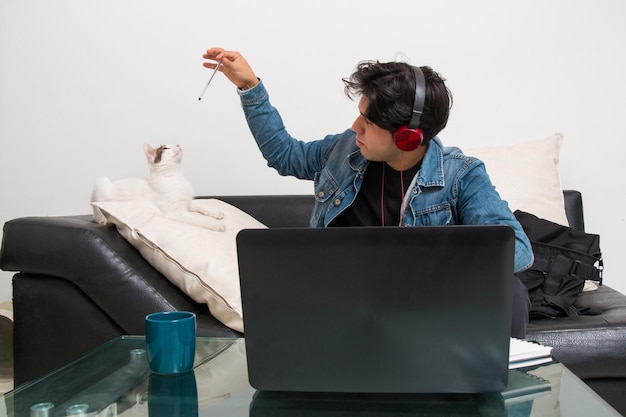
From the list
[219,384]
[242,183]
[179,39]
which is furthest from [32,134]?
[219,384]

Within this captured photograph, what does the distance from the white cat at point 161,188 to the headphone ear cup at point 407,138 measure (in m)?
0.95

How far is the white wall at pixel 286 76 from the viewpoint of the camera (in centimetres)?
238

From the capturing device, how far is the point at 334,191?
4.87ft

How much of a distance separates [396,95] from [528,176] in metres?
1.11

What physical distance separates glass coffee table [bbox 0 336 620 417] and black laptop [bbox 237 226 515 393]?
3cm

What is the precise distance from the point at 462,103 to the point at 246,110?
1.20m

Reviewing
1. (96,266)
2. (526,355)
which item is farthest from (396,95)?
(96,266)

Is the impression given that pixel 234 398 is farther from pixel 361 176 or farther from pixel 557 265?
pixel 557 265

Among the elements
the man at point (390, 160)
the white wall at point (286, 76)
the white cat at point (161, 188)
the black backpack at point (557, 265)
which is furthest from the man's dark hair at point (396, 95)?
the white wall at point (286, 76)

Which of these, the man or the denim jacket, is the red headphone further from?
the denim jacket

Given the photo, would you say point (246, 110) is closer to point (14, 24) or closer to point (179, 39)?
point (179, 39)

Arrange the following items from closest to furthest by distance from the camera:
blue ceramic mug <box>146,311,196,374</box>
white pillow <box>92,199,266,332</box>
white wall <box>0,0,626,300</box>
Result: blue ceramic mug <box>146,311,196,374</box> → white pillow <box>92,199,266,332</box> → white wall <box>0,0,626,300</box>

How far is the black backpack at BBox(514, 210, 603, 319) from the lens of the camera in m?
1.81

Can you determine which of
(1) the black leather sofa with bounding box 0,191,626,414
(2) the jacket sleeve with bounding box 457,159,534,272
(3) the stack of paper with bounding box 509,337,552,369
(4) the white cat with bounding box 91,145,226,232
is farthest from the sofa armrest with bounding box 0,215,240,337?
(3) the stack of paper with bounding box 509,337,552,369
